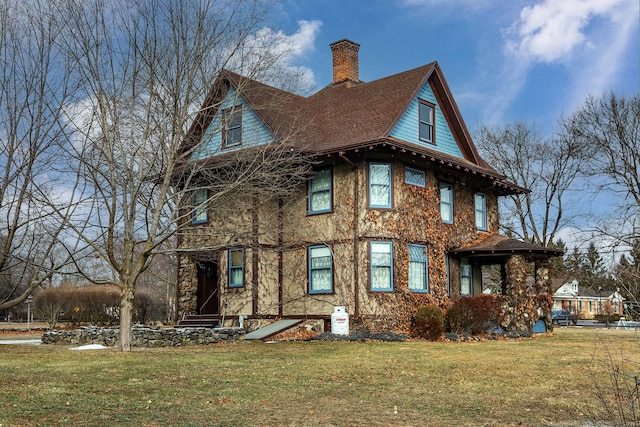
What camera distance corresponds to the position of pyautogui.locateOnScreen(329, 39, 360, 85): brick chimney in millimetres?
26016

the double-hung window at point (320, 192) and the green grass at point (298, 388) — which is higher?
the double-hung window at point (320, 192)

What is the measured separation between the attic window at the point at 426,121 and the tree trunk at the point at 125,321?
1129 cm

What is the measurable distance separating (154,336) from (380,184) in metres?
8.02

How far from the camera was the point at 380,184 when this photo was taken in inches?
804

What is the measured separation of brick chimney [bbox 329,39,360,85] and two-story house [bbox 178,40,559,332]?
1536mm

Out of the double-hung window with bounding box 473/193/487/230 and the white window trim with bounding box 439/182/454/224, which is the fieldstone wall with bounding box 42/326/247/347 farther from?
the double-hung window with bounding box 473/193/487/230

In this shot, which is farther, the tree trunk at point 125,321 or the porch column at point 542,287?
the porch column at point 542,287

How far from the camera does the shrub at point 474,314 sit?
20.0 metres

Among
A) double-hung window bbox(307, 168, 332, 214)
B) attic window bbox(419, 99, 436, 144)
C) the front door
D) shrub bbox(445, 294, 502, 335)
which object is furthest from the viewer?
the front door

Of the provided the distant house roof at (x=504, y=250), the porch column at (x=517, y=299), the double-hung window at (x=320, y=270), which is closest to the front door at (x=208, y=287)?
the double-hung window at (x=320, y=270)

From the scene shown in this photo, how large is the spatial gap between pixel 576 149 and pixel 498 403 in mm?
28491

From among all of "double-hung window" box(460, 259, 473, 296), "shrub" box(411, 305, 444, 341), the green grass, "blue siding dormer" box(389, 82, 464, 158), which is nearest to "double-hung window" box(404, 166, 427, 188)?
"blue siding dormer" box(389, 82, 464, 158)

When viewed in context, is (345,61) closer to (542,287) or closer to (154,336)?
(542,287)

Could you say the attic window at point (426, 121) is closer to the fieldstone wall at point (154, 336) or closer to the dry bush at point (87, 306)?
the fieldstone wall at point (154, 336)
